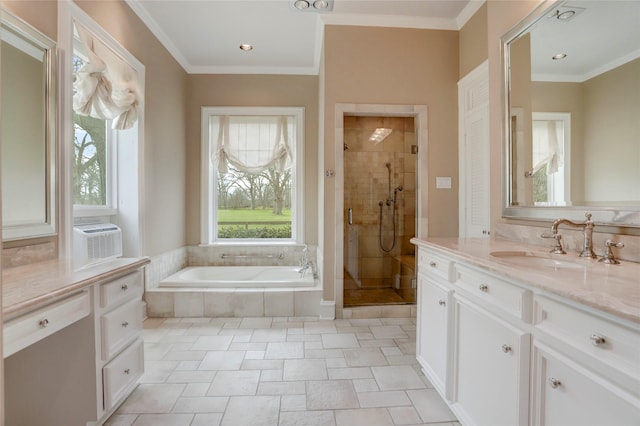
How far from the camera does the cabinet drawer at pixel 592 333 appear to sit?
32.9 inches

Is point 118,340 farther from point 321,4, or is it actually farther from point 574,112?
point 321,4

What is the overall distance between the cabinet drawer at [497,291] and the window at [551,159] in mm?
690

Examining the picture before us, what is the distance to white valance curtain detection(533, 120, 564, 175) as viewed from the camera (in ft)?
5.71

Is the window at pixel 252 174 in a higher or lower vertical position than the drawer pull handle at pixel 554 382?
higher

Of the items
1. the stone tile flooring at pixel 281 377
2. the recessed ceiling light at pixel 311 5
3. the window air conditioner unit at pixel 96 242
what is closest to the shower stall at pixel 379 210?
the stone tile flooring at pixel 281 377

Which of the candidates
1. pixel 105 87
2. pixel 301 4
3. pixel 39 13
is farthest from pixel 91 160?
pixel 301 4

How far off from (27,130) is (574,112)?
9.62 feet

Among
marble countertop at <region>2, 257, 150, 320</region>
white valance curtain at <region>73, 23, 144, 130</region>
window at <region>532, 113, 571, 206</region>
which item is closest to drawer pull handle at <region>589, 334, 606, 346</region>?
window at <region>532, 113, 571, 206</region>

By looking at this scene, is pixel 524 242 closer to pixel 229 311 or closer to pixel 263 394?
pixel 263 394

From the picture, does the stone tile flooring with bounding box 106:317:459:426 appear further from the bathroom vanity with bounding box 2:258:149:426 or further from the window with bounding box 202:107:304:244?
the window with bounding box 202:107:304:244

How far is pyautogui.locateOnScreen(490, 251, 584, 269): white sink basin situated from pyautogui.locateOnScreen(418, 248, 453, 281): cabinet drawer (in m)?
0.25

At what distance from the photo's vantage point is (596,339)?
916 millimetres

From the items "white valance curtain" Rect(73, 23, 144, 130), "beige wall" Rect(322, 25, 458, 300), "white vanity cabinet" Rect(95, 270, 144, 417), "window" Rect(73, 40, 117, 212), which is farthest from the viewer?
"beige wall" Rect(322, 25, 458, 300)

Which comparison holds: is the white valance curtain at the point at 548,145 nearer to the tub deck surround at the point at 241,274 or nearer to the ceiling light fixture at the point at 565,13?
the ceiling light fixture at the point at 565,13
